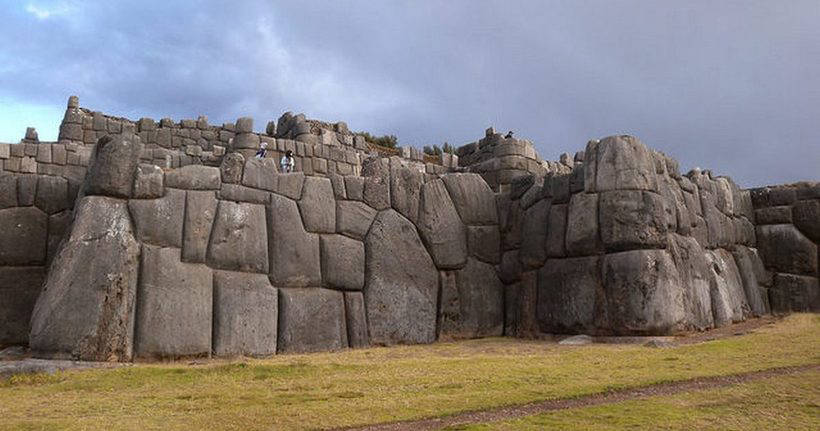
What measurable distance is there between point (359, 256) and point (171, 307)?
11.0 feet

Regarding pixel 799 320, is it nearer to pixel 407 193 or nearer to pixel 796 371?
pixel 796 371

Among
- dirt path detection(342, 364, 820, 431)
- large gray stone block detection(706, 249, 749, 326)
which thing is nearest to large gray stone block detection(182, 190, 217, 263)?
dirt path detection(342, 364, 820, 431)

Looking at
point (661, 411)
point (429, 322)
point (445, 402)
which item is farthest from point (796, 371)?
point (429, 322)

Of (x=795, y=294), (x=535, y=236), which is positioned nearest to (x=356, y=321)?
(x=535, y=236)

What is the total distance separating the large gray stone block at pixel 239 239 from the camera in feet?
33.0

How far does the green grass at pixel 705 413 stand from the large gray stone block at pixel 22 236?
7.76 metres

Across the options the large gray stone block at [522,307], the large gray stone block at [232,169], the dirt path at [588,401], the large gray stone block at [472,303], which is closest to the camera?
the dirt path at [588,401]

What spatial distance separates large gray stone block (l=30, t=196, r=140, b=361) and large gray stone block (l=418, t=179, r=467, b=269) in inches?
207

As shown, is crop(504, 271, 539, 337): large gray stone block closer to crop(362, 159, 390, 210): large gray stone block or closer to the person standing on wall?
crop(362, 159, 390, 210): large gray stone block

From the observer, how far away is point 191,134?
833 inches

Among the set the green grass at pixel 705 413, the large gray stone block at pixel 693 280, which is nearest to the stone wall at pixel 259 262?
the large gray stone block at pixel 693 280

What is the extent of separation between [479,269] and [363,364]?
15.7 ft

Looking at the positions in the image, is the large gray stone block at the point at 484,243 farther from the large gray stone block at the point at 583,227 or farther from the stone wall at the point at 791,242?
the stone wall at the point at 791,242

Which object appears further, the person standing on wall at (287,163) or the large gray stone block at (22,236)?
the person standing on wall at (287,163)
